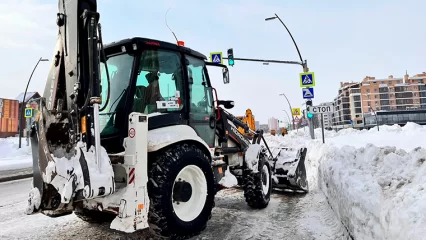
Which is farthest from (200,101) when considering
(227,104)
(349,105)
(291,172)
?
(349,105)

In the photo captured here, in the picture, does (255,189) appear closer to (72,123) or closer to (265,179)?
(265,179)

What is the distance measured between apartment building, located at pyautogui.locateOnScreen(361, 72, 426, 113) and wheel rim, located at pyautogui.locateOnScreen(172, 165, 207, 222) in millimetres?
131643

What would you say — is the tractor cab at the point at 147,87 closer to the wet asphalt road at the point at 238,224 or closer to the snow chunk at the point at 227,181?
the snow chunk at the point at 227,181

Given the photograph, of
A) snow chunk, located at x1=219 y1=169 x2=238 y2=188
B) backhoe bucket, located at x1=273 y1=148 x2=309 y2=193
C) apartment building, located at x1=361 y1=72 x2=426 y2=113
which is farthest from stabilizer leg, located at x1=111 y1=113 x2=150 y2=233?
apartment building, located at x1=361 y1=72 x2=426 y2=113

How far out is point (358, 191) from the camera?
3.57 metres

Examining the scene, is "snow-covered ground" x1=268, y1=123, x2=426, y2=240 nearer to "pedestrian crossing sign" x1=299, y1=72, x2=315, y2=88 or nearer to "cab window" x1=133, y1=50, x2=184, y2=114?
"cab window" x1=133, y1=50, x2=184, y2=114

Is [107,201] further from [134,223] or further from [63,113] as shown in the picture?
[63,113]

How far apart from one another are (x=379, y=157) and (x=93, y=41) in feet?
14.2

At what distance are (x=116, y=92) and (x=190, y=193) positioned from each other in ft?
5.57

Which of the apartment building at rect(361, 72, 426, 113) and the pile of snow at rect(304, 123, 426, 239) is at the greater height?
the apartment building at rect(361, 72, 426, 113)

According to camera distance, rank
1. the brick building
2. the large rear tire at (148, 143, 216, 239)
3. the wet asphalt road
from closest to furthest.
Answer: the large rear tire at (148, 143, 216, 239) → the wet asphalt road → the brick building

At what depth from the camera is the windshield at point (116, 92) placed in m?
4.01

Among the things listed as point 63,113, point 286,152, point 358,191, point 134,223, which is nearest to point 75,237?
point 134,223

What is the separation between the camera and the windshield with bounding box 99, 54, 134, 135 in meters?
4.01
